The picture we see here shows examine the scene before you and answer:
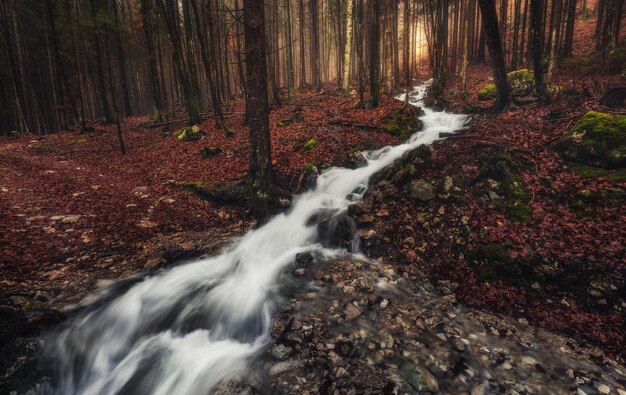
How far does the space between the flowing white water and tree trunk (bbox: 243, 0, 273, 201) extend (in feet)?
4.47

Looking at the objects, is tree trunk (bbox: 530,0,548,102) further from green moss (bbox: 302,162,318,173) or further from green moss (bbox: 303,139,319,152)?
green moss (bbox: 302,162,318,173)

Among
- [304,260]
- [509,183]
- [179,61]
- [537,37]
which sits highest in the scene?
→ [179,61]

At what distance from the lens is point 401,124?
1226 centimetres

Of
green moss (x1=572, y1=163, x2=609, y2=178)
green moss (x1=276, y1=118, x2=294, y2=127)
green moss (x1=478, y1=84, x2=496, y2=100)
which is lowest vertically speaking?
green moss (x1=572, y1=163, x2=609, y2=178)

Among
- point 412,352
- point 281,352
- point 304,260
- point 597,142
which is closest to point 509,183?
point 597,142

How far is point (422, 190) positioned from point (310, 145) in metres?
4.88

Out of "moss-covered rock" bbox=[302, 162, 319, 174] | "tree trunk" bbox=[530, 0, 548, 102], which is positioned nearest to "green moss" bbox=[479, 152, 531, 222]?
"moss-covered rock" bbox=[302, 162, 319, 174]

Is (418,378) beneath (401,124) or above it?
beneath

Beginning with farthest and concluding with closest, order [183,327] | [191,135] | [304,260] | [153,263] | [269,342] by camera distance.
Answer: [191,135] → [304,260] → [153,263] → [183,327] → [269,342]

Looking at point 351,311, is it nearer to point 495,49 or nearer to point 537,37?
point 495,49

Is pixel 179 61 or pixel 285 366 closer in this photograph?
pixel 285 366

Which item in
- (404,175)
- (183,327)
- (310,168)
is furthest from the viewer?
(310,168)

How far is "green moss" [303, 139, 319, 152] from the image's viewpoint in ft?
35.4

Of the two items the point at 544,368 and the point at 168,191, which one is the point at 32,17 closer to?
the point at 168,191
